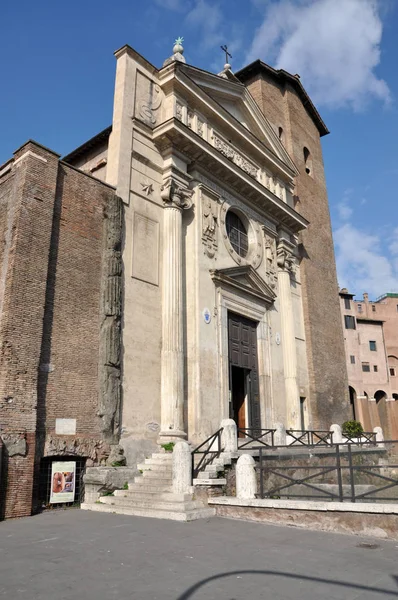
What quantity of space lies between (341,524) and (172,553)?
2965mm

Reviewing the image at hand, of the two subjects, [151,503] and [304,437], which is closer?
[151,503]

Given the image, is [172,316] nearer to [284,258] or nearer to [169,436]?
[169,436]

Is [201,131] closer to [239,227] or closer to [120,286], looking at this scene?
[239,227]

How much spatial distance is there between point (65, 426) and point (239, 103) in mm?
14696

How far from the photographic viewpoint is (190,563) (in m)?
5.77

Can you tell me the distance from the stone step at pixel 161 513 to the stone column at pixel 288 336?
9.44 meters

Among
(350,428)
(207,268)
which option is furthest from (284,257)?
(350,428)

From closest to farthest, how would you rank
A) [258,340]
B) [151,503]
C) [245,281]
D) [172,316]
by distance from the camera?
[151,503], [172,316], [245,281], [258,340]

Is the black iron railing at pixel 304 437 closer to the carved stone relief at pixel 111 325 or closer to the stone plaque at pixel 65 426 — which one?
the carved stone relief at pixel 111 325

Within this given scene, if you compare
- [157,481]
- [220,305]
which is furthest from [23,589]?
A: [220,305]

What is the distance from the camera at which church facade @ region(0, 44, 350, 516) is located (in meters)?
12.1

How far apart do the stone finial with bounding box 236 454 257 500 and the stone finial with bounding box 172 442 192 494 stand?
41.2 inches

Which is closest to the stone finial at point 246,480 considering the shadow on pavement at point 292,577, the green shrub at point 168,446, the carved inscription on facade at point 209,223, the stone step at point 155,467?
the stone step at point 155,467

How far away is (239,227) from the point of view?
18.9 metres
